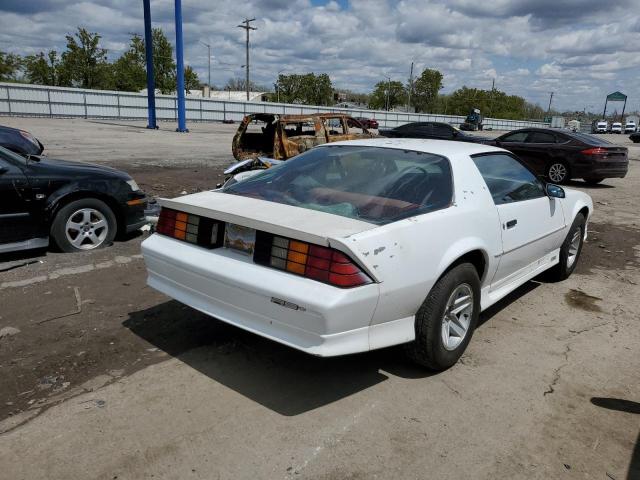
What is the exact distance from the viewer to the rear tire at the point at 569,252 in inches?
208

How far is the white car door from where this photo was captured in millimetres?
3961

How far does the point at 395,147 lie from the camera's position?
399 centimetres

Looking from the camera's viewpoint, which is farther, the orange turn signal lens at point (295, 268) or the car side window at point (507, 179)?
the car side window at point (507, 179)

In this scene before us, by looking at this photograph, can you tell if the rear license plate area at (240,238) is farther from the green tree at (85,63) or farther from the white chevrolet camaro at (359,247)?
the green tree at (85,63)

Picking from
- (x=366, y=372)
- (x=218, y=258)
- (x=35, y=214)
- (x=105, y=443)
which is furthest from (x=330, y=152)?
(x=35, y=214)

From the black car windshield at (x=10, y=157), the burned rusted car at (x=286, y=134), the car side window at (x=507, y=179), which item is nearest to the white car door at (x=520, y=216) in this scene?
the car side window at (x=507, y=179)

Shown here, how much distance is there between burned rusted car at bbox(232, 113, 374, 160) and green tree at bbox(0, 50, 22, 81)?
51.6 m

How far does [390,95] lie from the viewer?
9244 centimetres

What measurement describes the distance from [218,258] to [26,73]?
212 ft

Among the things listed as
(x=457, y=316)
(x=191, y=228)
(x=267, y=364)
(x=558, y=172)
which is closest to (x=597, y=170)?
(x=558, y=172)

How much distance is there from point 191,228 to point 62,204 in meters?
2.91

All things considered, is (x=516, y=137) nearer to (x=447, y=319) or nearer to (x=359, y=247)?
(x=447, y=319)

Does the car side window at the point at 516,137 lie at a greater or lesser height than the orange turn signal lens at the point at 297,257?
greater

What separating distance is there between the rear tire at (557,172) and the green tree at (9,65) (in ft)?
186
